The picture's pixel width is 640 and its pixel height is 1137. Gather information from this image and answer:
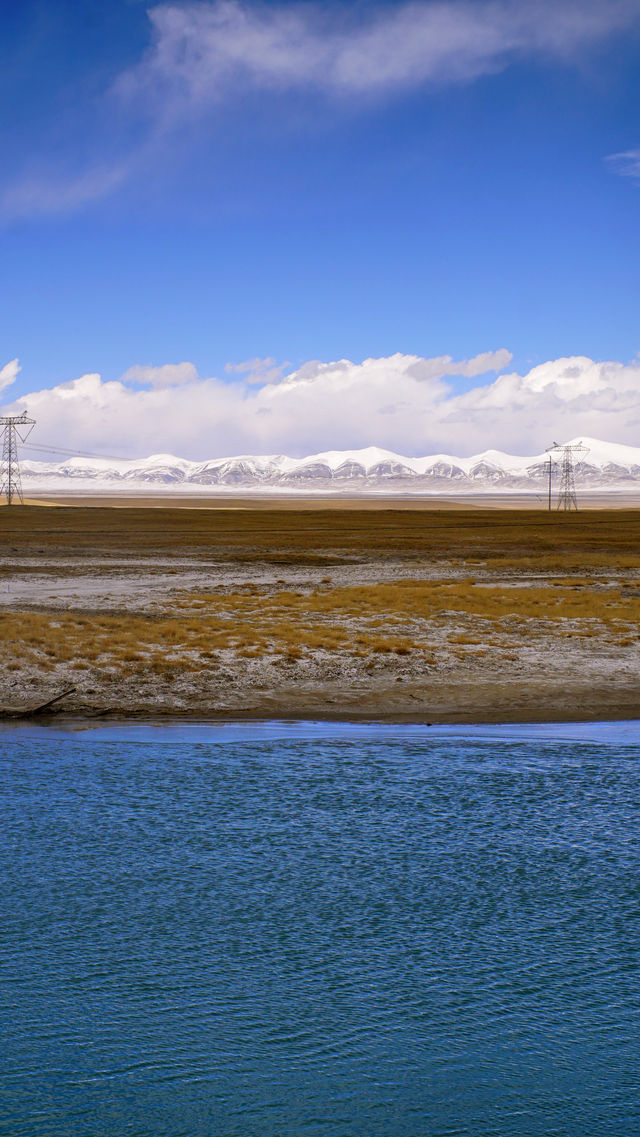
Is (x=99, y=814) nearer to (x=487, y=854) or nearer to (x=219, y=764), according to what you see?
(x=219, y=764)

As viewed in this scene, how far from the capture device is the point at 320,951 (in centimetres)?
783

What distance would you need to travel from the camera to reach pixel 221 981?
24.1 feet

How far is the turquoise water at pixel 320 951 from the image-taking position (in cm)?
602

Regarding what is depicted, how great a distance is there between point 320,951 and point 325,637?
16874 millimetres

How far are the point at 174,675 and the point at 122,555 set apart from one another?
3574 cm

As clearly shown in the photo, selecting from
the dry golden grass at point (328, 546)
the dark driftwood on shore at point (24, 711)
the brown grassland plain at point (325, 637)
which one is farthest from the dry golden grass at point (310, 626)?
the dry golden grass at point (328, 546)

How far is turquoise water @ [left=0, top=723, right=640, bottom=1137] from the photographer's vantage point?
6016 mm

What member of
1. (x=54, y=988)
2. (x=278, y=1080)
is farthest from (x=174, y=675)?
(x=278, y=1080)

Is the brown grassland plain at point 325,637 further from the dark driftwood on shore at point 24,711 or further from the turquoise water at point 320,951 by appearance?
the turquoise water at point 320,951

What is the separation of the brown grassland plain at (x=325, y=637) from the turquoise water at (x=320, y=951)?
494cm

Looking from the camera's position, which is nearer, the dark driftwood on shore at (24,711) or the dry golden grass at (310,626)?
the dark driftwood on shore at (24,711)

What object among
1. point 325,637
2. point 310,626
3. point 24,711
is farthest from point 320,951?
point 310,626

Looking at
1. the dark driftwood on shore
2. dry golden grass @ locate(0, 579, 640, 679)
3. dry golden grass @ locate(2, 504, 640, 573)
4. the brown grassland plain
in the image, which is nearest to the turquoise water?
the dark driftwood on shore

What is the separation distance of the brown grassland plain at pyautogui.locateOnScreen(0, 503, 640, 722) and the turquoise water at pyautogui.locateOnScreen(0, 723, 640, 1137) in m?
4.94
